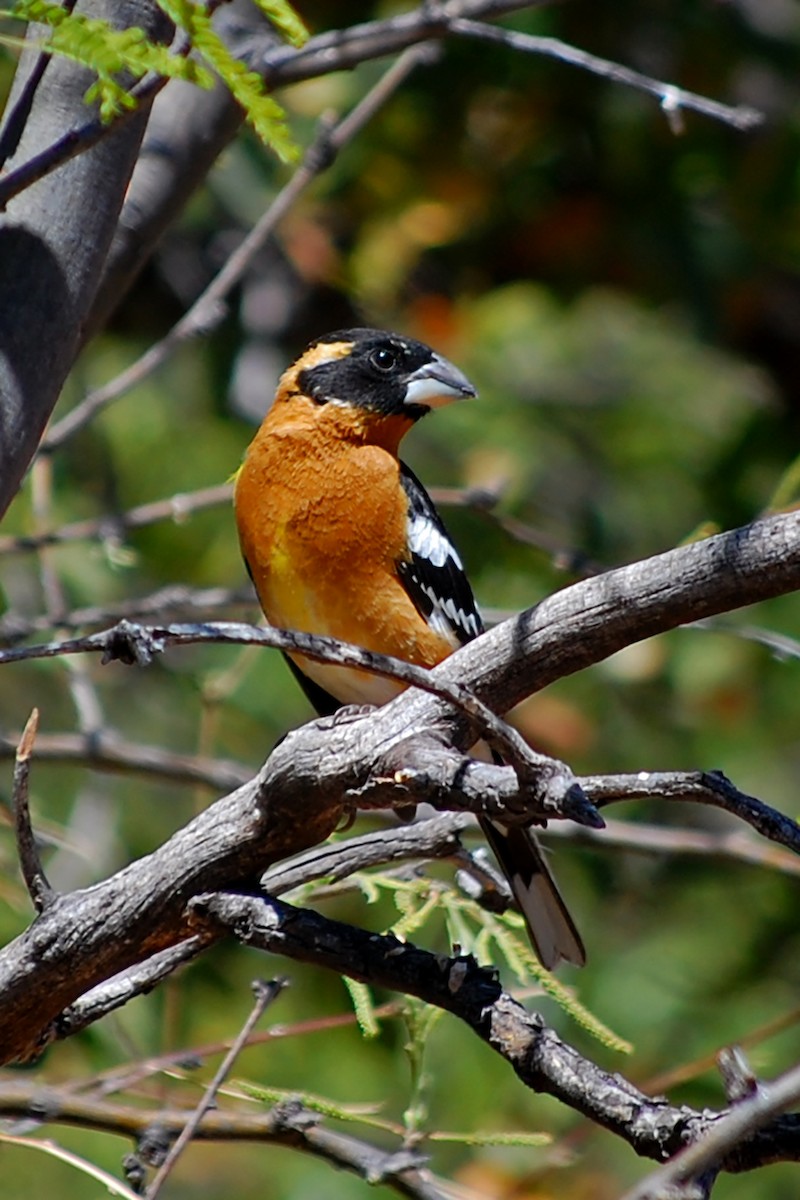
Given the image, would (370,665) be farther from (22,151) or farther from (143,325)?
(143,325)

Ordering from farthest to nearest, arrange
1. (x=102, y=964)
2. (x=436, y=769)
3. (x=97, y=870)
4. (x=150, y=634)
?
1. (x=97, y=870)
2. (x=102, y=964)
3. (x=436, y=769)
4. (x=150, y=634)

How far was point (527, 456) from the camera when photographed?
23.1 ft

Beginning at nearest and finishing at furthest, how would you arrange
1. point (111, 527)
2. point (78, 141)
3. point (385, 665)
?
point (385, 665) < point (78, 141) < point (111, 527)

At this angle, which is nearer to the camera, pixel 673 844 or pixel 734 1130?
pixel 734 1130

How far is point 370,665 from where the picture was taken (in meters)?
2.16

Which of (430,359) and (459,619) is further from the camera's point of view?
(430,359)

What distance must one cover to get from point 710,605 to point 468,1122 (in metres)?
3.78

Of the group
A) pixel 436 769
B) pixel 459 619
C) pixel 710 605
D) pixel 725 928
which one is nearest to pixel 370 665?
pixel 436 769

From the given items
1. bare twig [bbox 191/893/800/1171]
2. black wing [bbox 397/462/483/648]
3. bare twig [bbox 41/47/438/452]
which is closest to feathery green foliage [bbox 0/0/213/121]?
bare twig [bbox 191/893/800/1171]

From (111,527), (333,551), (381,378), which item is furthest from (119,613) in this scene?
(381,378)

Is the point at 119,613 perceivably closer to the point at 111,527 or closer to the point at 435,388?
the point at 111,527

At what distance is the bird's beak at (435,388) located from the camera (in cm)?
482

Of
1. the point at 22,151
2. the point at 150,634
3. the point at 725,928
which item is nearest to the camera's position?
Result: the point at 150,634

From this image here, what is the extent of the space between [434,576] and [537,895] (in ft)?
3.16
